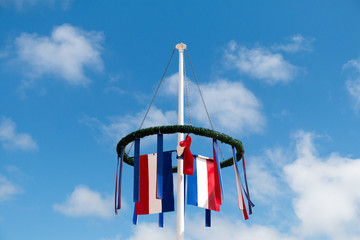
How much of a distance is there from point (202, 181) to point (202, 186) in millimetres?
170

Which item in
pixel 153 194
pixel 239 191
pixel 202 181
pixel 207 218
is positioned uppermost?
pixel 202 181

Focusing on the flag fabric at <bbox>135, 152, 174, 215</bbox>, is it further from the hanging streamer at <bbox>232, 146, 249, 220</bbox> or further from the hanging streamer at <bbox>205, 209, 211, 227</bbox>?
the hanging streamer at <bbox>232, 146, 249, 220</bbox>

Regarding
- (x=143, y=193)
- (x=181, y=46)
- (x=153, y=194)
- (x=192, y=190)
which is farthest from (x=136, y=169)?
(x=181, y=46)

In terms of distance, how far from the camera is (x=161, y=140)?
13.6 m

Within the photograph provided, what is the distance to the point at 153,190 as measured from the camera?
13875 millimetres

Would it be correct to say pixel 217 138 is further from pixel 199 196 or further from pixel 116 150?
pixel 116 150

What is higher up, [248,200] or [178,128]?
[178,128]

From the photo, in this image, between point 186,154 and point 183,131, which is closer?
point 183,131

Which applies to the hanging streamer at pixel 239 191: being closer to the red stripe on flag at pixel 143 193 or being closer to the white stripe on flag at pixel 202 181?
the white stripe on flag at pixel 202 181

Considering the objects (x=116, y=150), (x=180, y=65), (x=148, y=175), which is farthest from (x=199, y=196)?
(x=180, y=65)

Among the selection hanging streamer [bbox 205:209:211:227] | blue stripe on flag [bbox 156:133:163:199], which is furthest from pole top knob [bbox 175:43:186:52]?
hanging streamer [bbox 205:209:211:227]

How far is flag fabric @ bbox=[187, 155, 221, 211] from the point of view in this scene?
45.1ft

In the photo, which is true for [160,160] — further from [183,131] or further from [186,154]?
[183,131]

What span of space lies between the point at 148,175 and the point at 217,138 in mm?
2422
